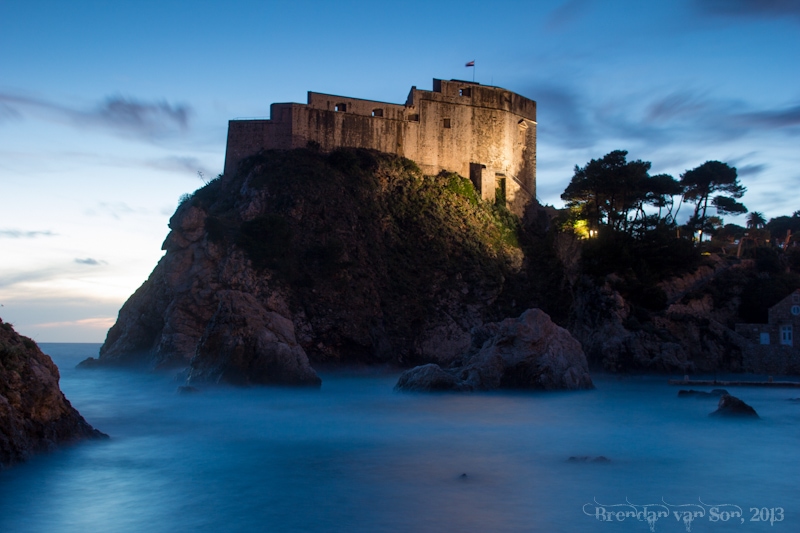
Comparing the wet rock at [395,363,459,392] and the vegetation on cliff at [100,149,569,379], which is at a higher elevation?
the vegetation on cliff at [100,149,569,379]

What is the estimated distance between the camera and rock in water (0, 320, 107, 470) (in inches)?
358

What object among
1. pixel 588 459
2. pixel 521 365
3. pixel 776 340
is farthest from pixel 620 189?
pixel 588 459

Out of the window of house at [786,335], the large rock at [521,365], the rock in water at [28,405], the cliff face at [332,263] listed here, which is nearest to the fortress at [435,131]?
the cliff face at [332,263]

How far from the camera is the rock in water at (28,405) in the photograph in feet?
29.9

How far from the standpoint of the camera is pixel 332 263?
106 ft

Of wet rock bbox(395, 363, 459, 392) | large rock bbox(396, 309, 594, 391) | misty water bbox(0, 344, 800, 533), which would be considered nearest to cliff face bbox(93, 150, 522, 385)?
wet rock bbox(395, 363, 459, 392)

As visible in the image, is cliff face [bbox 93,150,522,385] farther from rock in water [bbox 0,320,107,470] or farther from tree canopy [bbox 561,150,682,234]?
rock in water [bbox 0,320,107,470]

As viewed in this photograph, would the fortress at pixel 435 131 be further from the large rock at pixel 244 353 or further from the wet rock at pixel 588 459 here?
the wet rock at pixel 588 459

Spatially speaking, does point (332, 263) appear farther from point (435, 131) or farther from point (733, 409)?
point (733, 409)

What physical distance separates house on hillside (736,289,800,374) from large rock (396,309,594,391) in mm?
10023

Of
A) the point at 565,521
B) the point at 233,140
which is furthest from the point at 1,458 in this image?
the point at 233,140

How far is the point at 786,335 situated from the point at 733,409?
1374cm

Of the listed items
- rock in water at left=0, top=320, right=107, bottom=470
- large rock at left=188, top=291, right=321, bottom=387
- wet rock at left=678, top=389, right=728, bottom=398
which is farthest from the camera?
large rock at left=188, top=291, right=321, bottom=387

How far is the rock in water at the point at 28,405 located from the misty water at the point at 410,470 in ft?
0.82
